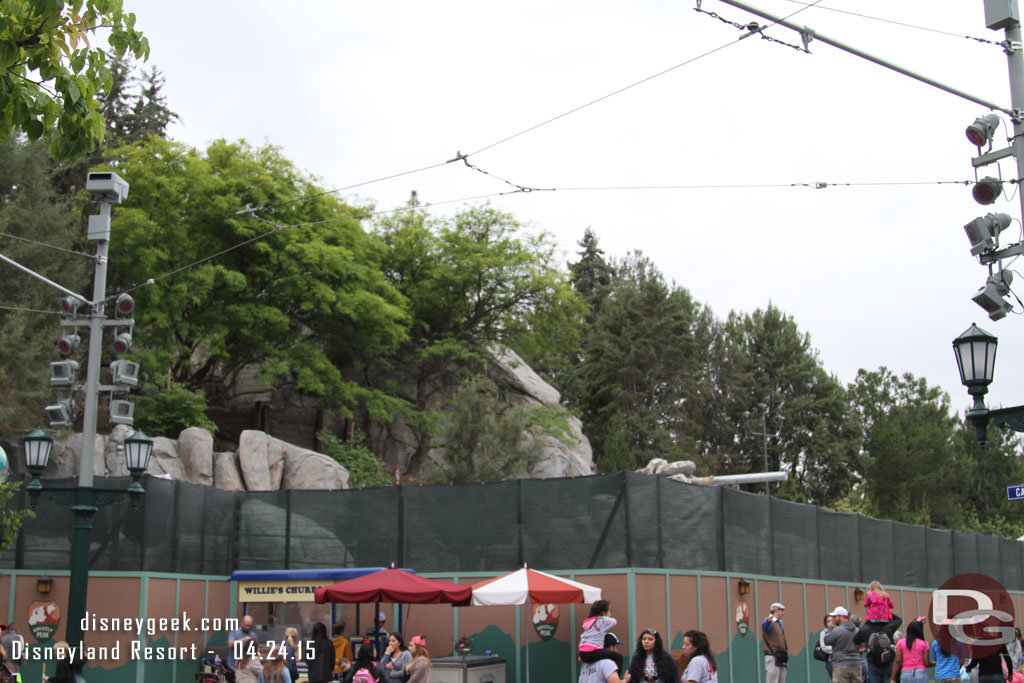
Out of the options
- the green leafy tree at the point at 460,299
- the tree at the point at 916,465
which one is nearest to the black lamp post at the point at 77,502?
the green leafy tree at the point at 460,299

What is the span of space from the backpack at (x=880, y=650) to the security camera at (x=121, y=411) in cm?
1129

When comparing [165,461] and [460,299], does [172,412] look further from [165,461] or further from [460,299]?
[460,299]

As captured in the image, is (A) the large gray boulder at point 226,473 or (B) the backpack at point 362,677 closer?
(B) the backpack at point 362,677

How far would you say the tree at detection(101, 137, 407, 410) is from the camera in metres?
38.7

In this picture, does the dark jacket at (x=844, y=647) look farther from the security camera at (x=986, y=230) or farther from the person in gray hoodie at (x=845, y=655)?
the security camera at (x=986, y=230)

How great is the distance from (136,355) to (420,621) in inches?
891

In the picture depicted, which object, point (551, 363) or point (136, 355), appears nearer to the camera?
point (136, 355)

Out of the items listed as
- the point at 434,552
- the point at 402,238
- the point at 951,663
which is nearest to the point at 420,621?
the point at 434,552

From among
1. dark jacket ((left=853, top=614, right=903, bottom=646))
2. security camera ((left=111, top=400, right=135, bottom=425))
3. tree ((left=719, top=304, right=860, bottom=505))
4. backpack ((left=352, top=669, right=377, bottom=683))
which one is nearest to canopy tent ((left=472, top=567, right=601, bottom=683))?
backpack ((left=352, top=669, right=377, bottom=683))

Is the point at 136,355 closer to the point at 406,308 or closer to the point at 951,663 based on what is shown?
the point at 406,308

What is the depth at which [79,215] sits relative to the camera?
139 feet

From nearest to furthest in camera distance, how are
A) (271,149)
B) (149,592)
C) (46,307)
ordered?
(149,592) → (46,307) → (271,149)

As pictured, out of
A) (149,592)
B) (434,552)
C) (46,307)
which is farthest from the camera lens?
(46,307)

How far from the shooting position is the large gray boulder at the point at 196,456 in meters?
33.1
